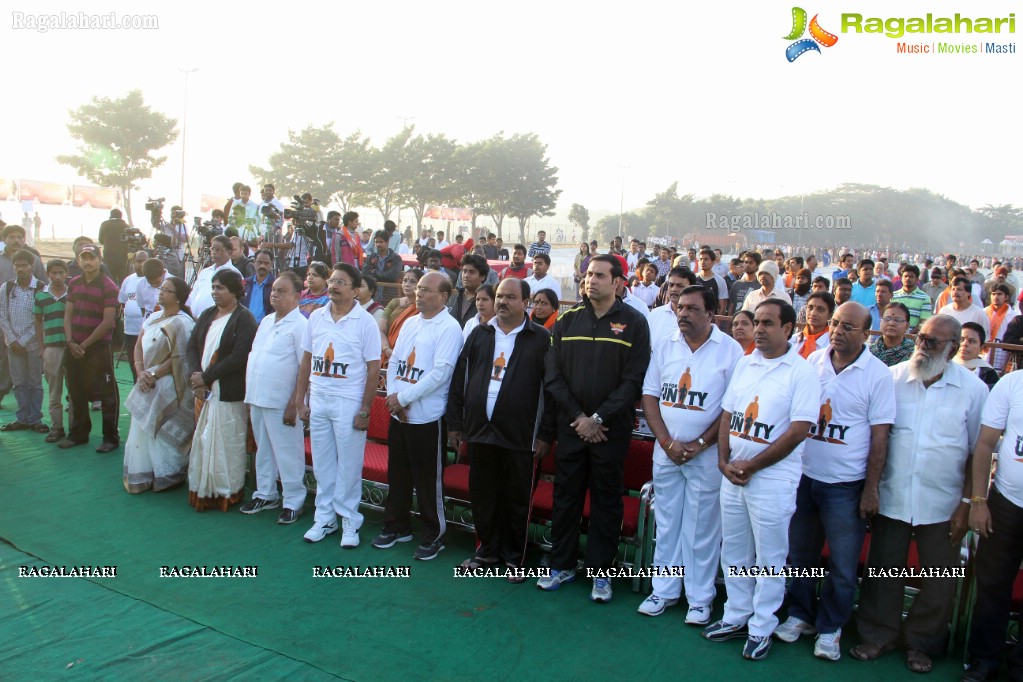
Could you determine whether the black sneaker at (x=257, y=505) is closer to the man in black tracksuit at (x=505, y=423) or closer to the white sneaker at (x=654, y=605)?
the man in black tracksuit at (x=505, y=423)

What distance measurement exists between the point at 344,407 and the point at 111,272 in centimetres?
875

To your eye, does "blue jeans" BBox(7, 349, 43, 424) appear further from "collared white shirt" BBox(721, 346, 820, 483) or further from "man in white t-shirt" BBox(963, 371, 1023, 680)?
"man in white t-shirt" BBox(963, 371, 1023, 680)

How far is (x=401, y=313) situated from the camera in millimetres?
6641

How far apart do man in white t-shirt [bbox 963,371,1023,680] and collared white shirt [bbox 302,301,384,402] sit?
12.6 feet

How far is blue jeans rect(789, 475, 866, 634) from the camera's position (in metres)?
4.07

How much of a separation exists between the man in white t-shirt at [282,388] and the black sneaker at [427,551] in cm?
121

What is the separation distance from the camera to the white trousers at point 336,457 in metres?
5.43

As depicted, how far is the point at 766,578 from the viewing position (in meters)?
4.04

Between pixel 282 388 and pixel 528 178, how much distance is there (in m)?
39.1

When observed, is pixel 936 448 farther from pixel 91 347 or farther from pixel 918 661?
pixel 91 347

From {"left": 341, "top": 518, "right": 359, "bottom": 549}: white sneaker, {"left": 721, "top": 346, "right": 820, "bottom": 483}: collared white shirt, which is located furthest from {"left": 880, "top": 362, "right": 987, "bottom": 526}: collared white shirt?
{"left": 341, "top": 518, "right": 359, "bottom": 549}: white sneaker

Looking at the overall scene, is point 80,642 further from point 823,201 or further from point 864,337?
point 823,201

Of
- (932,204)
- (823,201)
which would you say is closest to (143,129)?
(823,201)

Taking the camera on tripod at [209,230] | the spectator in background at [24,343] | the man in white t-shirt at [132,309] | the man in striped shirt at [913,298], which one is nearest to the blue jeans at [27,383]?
the spectator in background at [24,343]
